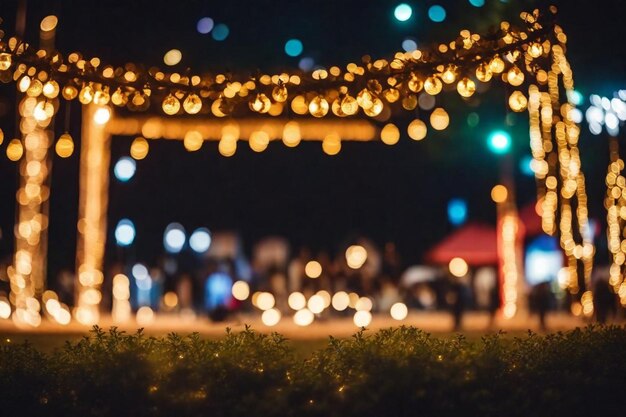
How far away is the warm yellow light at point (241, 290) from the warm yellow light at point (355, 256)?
2.75m

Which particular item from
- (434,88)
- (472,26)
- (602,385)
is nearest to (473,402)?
(602,385)

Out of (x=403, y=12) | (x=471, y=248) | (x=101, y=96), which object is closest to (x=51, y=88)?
(x=101, y=96)

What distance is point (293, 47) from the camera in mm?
13297

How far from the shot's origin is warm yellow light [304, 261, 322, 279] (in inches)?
758

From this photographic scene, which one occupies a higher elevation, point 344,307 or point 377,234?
point 377,234

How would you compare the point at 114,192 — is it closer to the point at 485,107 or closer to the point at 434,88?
the point at 485,107

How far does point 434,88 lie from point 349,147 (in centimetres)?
1199

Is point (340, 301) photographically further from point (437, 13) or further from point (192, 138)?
point (437, 13)

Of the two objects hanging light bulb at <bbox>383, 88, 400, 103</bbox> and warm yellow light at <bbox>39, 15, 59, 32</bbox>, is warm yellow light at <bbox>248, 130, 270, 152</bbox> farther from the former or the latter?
hanging light bulb at <bbox>383, 88, 400, 103</bbox>

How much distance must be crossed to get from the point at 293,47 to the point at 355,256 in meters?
8.72

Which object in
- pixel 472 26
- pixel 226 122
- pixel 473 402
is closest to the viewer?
pixel 473 402

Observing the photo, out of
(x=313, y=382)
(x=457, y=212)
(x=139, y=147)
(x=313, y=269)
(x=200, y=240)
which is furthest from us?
(x=457, y=212)

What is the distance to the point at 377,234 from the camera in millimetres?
21734

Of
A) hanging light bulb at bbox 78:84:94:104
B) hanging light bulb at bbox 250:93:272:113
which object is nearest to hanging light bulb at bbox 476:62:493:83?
hanging light bulb at bbox 250:93:272:113
